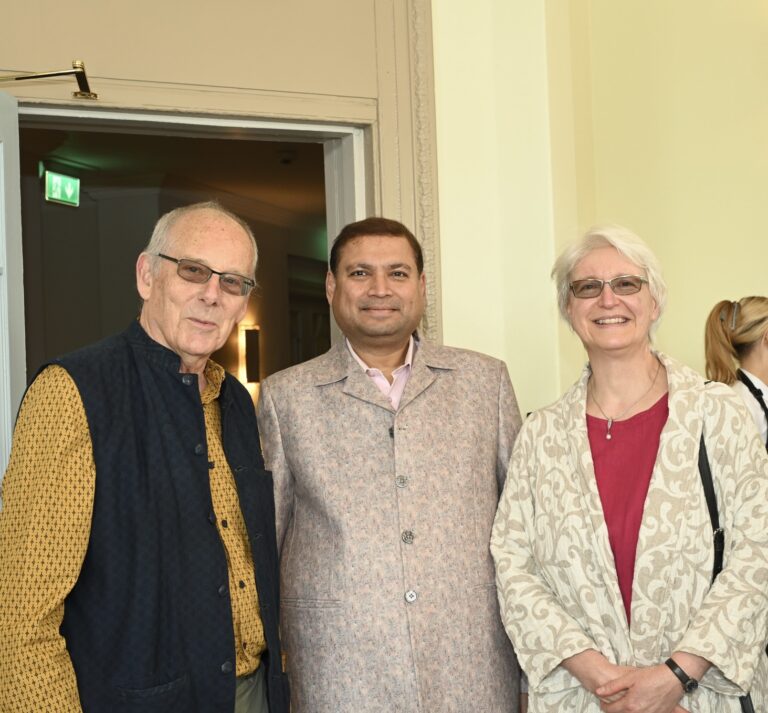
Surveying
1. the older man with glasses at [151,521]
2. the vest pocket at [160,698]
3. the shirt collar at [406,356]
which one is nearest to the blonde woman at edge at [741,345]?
the shirt collar at [406,356]

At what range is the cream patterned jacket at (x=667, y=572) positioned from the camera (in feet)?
6.96

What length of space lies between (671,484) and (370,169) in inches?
68.9

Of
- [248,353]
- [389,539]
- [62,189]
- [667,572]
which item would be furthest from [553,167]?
[248,353]

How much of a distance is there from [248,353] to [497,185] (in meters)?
4.88

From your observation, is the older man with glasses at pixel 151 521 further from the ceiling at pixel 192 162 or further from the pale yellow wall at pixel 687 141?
the ceiling at pixel 192 162

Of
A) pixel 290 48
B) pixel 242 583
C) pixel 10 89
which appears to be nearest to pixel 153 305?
pixel 242 583

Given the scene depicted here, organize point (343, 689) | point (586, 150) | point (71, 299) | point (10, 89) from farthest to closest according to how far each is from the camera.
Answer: point (71, 299) < point (586, 150) < point (10, 89) < point (343, 689)

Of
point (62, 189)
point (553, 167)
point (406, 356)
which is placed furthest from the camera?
point (62, 189)

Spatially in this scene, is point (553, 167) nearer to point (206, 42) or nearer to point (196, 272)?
point (206, 42)

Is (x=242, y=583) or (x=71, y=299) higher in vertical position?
(x=71, y=299)

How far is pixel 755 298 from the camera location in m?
3.49

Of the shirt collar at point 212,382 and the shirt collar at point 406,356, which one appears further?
the shirt collar at point 406,356

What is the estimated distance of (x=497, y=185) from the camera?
369 cm

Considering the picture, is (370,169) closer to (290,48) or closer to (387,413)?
(290,48)
